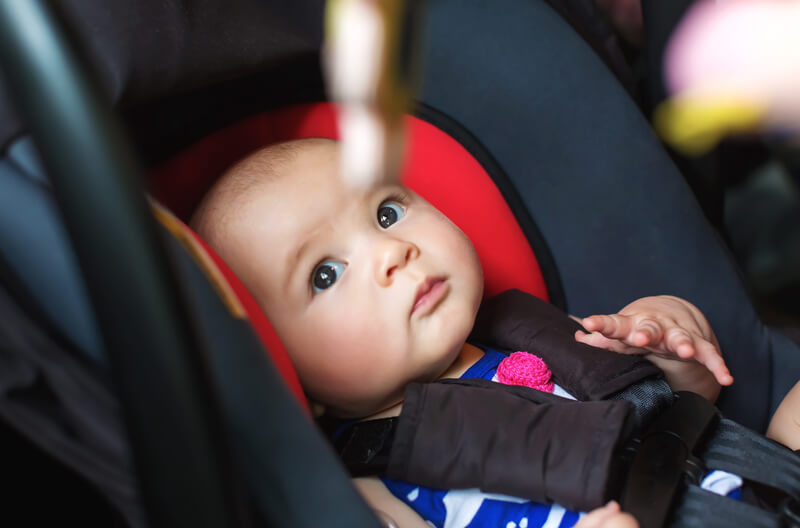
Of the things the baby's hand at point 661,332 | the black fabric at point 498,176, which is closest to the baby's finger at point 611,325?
the baby's hand at point 661,332

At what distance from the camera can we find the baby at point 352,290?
2.52 ft

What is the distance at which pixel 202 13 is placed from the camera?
778mm

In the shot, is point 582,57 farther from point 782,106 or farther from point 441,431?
point 441,431

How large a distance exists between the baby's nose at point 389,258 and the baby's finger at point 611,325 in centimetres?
21

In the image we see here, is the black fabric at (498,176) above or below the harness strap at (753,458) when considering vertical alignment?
above

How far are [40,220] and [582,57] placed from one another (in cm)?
70

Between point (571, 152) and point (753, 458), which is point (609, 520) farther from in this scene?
point (571, 152)

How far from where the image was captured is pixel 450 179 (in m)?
0.99

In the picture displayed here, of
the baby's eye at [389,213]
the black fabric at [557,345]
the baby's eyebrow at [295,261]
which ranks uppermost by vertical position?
the baby's eye at [389,213]

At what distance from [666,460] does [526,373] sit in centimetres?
20

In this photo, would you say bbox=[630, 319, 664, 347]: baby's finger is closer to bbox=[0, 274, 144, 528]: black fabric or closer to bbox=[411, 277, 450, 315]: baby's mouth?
bbox=[411, 277, 450, 315]: baby's mouth

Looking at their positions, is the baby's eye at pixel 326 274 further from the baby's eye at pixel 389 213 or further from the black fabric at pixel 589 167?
the black fabric at pixel 589 167

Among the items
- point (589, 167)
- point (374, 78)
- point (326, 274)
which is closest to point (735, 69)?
point (589, 167)

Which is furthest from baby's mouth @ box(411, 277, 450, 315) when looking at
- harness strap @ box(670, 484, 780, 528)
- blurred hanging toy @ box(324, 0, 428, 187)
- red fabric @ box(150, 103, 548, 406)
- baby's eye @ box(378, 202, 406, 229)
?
blurred hanging toy @ box(324, 0, 428, 187)
